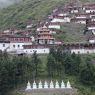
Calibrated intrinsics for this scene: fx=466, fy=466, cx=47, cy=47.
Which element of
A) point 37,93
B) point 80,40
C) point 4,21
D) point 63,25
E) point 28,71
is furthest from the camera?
point 4,21

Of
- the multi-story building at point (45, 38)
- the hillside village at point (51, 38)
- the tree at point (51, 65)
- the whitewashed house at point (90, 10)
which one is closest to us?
the tree at point (51, 65)

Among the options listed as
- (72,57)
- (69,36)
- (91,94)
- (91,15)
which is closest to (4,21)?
(91,15)

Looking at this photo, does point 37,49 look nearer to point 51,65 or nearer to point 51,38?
point 51,38

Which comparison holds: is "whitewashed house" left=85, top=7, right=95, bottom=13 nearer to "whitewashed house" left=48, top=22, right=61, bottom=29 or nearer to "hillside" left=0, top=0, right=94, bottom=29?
"hillside" left=0, top=0, right=94, bottom=29

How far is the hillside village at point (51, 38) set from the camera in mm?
78125

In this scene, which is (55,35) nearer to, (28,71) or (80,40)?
(80,40)

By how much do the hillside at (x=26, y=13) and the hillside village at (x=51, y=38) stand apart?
10.5 m

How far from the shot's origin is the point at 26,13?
12519 cm

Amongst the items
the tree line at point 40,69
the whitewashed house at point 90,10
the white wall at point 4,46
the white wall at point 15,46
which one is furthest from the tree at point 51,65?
the whitewashed house at point 90,10

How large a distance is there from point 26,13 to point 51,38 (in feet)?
137

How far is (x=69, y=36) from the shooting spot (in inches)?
3521

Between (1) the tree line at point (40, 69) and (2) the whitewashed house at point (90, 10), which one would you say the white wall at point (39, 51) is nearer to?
(1) the tree line at point (40, 69)

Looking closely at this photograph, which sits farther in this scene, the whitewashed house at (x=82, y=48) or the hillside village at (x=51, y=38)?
the hillside village at (x=51, y=38)

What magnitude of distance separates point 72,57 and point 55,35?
2052 cm
